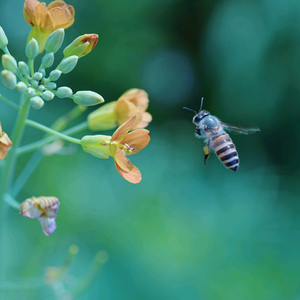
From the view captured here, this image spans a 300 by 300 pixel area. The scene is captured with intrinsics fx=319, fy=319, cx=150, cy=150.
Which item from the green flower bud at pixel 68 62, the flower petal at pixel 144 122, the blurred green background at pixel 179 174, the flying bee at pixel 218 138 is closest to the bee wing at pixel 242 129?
the flying bee at pixel 218 138

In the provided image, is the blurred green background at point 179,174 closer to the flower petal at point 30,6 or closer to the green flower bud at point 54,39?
the green flower bud at point 54,39

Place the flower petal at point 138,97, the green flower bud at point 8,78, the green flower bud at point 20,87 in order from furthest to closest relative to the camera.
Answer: the flower petal at point 138,97 < the green flower bud at point 20,87 < the green flower bud at point 8,78

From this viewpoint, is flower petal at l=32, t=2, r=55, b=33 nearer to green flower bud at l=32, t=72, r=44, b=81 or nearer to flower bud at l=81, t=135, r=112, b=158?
green flower bud at l=32, t=72, r=44, b=81

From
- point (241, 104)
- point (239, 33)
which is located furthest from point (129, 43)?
point (241, 104)

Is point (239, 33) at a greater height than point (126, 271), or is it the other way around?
point (239, 33)

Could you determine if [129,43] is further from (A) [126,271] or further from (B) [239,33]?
(A) [126,271]

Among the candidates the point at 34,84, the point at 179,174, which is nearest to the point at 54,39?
the point at 34,84

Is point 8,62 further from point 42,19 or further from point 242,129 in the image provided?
point 242,129

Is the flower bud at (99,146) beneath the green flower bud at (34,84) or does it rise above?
beneath
